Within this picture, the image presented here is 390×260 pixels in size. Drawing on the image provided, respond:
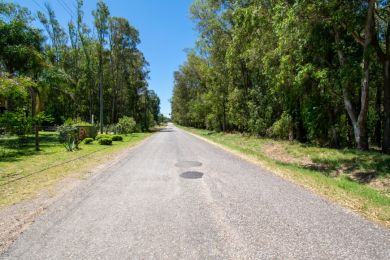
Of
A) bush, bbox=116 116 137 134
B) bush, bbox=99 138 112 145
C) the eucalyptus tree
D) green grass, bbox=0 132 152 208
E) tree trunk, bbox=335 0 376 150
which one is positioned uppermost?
the eucalyptus tree

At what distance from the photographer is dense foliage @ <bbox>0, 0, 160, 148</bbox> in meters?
20.0

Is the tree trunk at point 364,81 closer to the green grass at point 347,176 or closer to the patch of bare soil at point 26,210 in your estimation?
the green grass at point 347,176

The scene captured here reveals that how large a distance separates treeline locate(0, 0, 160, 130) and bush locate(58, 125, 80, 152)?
127 centimetres

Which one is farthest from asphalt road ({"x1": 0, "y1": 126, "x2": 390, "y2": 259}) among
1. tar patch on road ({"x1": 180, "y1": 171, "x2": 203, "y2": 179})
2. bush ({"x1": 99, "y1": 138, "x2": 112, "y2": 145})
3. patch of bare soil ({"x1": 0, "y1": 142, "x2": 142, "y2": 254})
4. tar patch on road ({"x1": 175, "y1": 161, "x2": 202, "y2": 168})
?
bush ({"x1": 99, "y1": 138, "x2": 112, "y2": 145})

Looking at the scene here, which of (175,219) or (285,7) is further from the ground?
(285,7)

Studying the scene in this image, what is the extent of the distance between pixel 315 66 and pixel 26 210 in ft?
44.3

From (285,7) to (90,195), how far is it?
9.88 metres

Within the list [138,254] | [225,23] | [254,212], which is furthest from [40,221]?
[225,23]

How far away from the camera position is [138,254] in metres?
3.57

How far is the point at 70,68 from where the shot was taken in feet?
149

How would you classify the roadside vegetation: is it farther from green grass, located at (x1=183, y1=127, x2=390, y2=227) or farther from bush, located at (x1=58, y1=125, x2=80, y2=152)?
green grass, located at (x1=183, y1=127, x2=390, y2=227)

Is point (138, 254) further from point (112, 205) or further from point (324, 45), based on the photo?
point (324, 45)

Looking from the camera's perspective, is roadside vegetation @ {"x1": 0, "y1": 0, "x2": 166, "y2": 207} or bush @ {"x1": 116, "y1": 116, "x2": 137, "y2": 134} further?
bush @ {"x1": 116, "y1": 116, "x2": 137, "y2": 134}

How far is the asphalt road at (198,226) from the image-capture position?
3645mm
